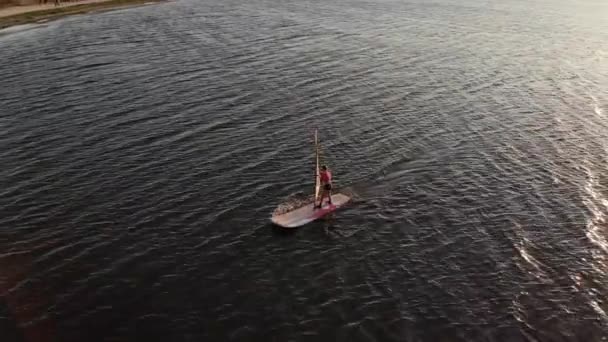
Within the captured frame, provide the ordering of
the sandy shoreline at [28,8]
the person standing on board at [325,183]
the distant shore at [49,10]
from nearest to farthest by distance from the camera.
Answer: the person standing on board at [325,183] → the distant shore at [49,10] → the sandy shoreline at [28,8]

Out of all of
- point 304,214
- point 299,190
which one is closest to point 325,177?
point 304,214

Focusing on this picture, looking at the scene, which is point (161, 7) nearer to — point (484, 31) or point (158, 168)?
point (484, 31)

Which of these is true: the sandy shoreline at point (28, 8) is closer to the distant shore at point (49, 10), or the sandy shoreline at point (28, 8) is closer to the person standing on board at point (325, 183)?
the distant shore at point (49, 10)

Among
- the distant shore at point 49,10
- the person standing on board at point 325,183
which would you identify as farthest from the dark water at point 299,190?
the distant shore at point 49,10

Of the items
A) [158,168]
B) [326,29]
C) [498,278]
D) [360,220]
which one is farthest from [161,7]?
[498,278]

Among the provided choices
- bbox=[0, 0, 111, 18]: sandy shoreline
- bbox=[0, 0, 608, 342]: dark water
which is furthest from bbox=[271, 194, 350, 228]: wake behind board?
bbox=[0, 0, 111, 18]: sandy shoreline

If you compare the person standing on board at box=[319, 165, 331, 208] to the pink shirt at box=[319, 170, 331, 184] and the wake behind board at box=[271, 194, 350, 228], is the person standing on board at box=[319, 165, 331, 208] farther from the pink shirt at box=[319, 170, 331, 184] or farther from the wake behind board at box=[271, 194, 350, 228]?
the wake behind board at box=[271, 194, 350, 228]
